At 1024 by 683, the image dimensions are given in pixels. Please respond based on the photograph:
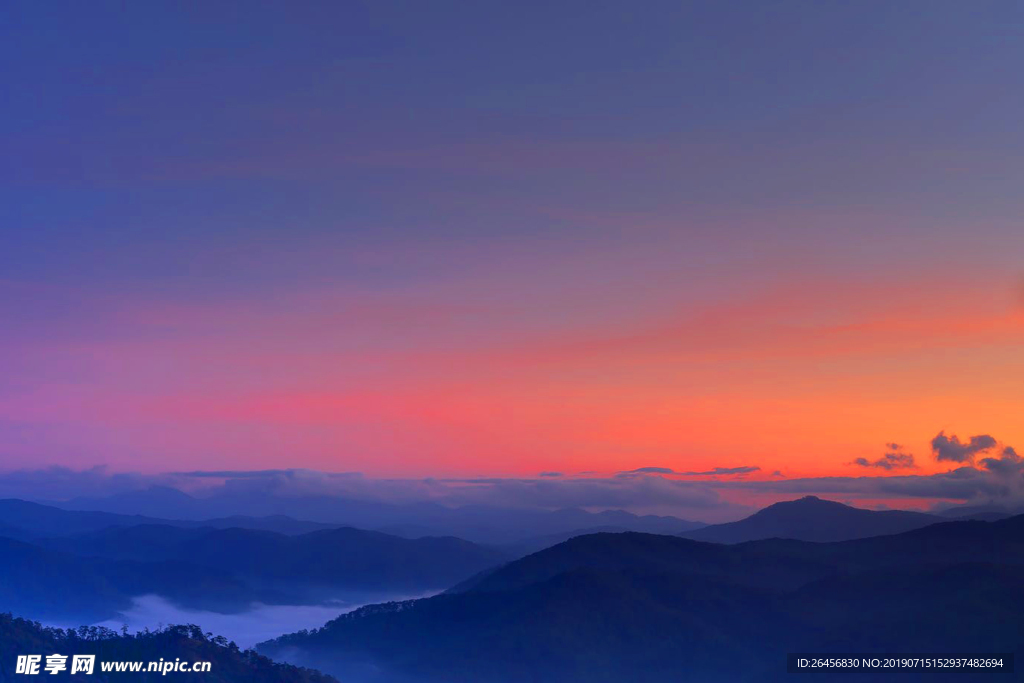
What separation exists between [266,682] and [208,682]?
44.3 feet

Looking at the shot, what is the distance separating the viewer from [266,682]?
199875 mm

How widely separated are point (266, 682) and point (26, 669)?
56891mm

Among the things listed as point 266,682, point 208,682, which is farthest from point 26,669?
point 266,682

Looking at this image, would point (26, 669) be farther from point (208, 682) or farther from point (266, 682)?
point (266, 682)

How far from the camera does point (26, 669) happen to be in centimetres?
Result: 19950

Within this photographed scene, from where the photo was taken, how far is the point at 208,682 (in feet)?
653

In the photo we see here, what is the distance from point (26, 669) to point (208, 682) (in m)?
43.4
